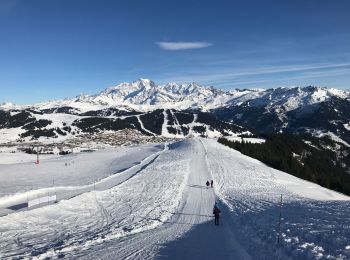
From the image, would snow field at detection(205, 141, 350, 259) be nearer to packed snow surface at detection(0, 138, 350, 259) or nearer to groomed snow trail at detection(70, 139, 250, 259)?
packed snow surface at detection(0, 138, 350, 259)

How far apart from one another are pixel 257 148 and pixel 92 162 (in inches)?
2511

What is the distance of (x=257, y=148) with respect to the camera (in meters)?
145

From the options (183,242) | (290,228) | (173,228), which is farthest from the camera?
(173,228)

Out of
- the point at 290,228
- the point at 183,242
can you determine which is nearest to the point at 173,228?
the point at 183,242

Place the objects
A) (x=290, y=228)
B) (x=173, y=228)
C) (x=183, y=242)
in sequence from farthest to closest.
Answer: (x=173, y=228)
(x=290, y=228)
(x=183, y=242)

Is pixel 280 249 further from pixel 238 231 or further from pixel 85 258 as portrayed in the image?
pixel 85 258

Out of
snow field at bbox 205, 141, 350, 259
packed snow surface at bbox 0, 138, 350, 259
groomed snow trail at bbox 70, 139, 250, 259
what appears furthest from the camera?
groomed snow trail at bbox 70, 139, 250, 259

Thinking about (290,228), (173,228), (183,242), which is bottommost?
(173,228)

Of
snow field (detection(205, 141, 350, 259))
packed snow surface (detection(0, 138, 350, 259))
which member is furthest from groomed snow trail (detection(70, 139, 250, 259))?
snow field (detection(205, 141, 350, 259))

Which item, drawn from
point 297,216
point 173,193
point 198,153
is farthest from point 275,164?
point 297,216

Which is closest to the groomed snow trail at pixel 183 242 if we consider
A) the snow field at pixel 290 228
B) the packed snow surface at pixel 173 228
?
the packed snow surface at pixel 173 228

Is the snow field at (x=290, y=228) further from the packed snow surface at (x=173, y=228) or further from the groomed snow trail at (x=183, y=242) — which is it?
the groomed snow trail at (x=183, y=242)

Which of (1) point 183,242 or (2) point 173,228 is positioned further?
(2) point 173,228

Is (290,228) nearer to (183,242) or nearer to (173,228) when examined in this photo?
(183,242)
